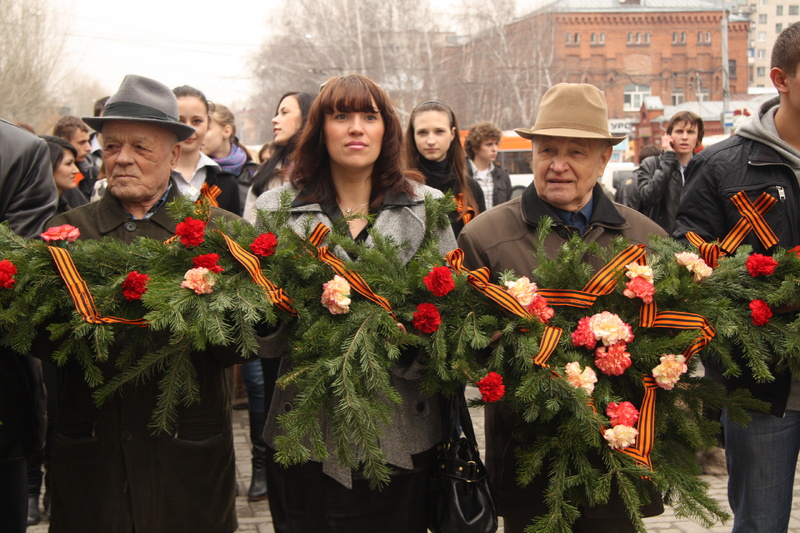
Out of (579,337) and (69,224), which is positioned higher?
(69,224)

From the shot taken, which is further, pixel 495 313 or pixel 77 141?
pixel 77 141

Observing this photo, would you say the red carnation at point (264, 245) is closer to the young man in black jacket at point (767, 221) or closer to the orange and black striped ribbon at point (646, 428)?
the orange and black striped ribbon at point (646, 428)

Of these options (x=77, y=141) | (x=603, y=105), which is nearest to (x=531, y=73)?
(x=77, y=141)

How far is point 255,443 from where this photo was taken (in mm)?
5246

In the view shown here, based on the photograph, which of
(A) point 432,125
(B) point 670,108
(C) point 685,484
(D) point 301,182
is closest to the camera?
(C) point 685,484

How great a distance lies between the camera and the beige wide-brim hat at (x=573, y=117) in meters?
3.15

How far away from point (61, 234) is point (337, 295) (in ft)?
3.17

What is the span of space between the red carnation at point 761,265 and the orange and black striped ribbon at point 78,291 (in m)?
1.99

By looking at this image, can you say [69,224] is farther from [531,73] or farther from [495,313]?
[531,73]

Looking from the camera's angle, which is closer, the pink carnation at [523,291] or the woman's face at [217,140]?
the pink carnation at [523,291]

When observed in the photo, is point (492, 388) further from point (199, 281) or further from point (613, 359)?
point (199, 281)

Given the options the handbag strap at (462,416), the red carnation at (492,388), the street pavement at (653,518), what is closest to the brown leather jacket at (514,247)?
the handbag strap at (462,416)

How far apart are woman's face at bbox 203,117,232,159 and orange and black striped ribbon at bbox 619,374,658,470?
4441 mm

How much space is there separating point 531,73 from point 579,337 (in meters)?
45.7
